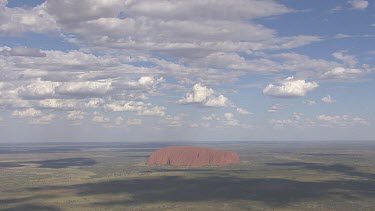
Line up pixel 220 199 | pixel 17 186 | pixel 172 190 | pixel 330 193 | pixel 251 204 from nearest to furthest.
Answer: pixel 251 204 → pixel 220 199 → pixel 330 193 → pixel 172 190 → pixel 17 186

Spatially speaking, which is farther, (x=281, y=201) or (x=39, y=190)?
(x=39, y=190)

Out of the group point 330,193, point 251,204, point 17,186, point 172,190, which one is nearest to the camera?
point 251,204

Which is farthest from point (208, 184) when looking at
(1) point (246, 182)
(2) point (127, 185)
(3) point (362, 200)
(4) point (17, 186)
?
(4) point (17, 186)

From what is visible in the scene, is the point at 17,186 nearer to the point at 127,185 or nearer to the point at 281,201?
the point at 127,185

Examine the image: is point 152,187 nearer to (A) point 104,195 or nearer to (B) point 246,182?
(A) point 104,195

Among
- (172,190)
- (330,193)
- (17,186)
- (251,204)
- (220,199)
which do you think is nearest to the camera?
(251,204)

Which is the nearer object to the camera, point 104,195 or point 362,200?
point 362,200

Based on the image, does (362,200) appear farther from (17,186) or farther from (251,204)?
(17,186)

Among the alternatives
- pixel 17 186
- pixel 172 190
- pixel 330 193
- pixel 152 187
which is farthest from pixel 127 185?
pixel 330 193

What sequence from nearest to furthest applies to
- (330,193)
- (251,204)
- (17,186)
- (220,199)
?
(251,204), (220,199), (330,193), (17,186)
